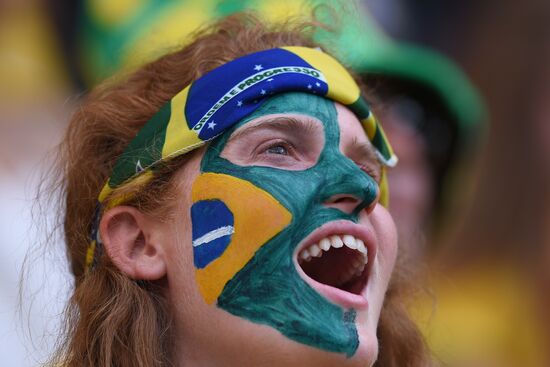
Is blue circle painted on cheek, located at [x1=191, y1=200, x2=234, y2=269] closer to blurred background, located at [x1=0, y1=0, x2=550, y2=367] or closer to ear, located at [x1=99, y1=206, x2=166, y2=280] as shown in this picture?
ear, located at [x1=99, y1=206, x2=166, y2=280]

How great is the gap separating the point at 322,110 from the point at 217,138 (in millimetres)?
264

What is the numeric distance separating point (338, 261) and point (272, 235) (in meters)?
0.28

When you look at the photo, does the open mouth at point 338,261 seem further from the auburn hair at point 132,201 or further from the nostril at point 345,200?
the auburn hair at point 132,201

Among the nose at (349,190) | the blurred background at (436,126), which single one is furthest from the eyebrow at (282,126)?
the blurred background at (436,126)

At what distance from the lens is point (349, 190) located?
2334 mm

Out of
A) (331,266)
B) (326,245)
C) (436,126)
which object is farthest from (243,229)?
(436,126)

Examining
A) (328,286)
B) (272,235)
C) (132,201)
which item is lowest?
(328,286)

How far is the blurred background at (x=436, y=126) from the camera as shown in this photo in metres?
4.25

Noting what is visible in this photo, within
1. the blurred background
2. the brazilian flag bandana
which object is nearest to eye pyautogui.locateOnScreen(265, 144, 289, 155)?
the brazilian flag bandana

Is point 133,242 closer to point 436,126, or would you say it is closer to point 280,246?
point 280,246

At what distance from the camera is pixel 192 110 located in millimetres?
2488

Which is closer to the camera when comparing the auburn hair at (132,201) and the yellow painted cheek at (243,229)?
the yellow painted cheek at (243,229)

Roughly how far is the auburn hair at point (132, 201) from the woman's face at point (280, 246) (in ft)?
0.26

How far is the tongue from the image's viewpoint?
2.46 m
